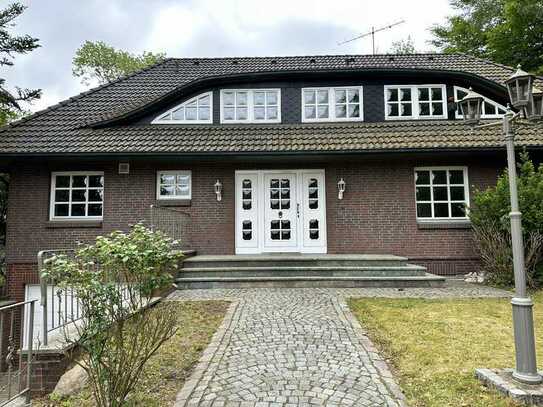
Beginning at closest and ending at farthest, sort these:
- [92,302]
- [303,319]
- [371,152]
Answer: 1. [92,302]
2. [303,319]
3. [371,152]

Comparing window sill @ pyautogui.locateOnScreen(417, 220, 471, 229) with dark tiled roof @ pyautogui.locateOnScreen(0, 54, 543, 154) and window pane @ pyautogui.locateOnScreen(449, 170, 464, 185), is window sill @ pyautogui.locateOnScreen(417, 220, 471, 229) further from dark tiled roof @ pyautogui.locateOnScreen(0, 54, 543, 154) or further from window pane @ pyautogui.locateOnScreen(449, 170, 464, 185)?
dark tiled roof @ pyautogui.locateOnScreen(0, 54, 543, 154)

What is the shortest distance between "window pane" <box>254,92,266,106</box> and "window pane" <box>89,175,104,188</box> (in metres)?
5.15

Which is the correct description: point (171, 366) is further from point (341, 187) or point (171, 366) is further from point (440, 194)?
point (440, 194)

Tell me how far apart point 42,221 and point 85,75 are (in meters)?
23.3

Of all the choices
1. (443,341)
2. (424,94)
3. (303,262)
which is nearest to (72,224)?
(303,262)

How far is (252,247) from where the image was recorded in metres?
10.5

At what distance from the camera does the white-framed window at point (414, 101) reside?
11.5 metres

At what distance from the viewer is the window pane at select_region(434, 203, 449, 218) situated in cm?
1040

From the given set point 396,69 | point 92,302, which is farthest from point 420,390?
point 396,69

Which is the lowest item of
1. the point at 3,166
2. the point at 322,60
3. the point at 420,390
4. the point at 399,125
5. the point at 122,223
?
the point at 420,390

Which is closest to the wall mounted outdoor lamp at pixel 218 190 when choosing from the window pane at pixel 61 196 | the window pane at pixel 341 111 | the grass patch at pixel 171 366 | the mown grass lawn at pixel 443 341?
the window pane at pixel 61 196

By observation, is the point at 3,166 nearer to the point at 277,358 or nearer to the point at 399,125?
the point at 277,358

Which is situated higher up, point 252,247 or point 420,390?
point 252,247

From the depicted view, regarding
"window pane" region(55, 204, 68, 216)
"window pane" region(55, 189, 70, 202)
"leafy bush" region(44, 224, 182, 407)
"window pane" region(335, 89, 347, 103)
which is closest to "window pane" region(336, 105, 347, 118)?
"window pane" region(335, 89, 347, 103)
